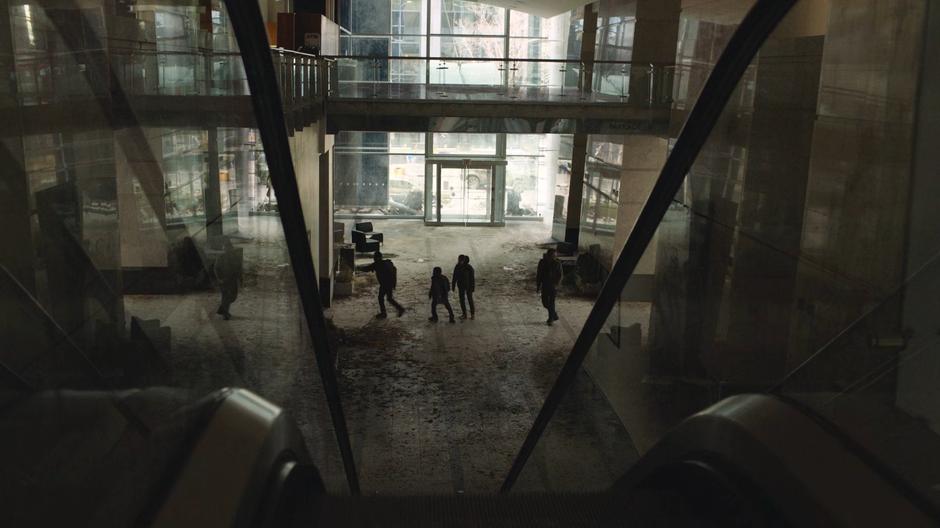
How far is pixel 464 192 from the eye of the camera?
27.4m

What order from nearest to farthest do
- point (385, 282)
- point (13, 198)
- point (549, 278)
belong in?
point (13, 198)
point (549, 278)
point (385, 282)

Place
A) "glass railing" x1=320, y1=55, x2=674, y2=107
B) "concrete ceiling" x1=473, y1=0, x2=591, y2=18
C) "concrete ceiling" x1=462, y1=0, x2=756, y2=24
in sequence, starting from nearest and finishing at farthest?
1. "concrete ceiling" x1=462, y1=0, x2=756, y2=24
2. "glass railing" x1=320, y1=55, x2=674, y2=107
3. "concrete ceiling" x1=473, y1=0, x2=591, y2=18

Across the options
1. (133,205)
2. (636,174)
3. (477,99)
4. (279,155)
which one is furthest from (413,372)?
(133,205)

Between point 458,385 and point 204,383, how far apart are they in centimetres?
914

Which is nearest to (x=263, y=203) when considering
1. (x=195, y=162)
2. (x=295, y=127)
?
(x=195, y=162)

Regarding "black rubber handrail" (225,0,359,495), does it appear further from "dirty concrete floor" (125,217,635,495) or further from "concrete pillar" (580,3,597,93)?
"concrete pillar" (580,3,597,93)

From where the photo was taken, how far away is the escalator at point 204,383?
7.54 feet

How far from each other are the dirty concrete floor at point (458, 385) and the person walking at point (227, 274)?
3.00 m

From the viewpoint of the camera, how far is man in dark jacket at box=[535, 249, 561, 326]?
15573mm

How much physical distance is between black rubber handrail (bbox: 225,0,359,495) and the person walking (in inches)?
14.3

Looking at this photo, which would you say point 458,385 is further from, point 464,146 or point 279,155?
point 464,146

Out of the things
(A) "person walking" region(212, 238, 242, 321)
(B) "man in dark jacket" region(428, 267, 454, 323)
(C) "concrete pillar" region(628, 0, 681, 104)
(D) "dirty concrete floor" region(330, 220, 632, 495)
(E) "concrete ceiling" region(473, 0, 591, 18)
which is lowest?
(D) "dirty concrete floor" region(330, 220, 632, 495)

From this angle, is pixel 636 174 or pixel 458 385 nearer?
pixel 458 385

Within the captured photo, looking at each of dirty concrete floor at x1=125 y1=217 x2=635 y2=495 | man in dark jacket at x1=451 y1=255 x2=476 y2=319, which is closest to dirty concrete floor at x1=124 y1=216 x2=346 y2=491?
dirty concrete floor at x1=125 y1=217 x2=635 y2=495
